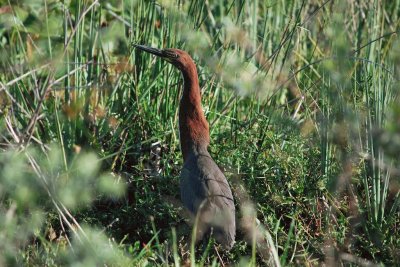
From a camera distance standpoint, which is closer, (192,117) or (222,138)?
(192,117)

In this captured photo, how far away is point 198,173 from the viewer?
4.57 metres

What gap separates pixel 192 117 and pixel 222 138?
0.46 m

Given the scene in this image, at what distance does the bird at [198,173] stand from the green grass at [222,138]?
0.13m

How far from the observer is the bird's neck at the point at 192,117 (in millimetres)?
4770

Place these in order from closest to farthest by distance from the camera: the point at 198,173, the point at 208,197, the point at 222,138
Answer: the point at 208,197 → the point at 198,173 → the point at 222,138

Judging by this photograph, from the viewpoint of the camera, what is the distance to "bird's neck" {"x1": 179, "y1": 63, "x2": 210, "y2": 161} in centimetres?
477

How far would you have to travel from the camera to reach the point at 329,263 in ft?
13.3

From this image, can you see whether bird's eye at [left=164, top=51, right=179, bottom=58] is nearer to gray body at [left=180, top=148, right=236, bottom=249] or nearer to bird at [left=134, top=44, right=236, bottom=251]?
bird at [left=134, top=44, right=236, bottom=251]

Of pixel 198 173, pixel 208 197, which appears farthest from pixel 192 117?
pixel 208 197

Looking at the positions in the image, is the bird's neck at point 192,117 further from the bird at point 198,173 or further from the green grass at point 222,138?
the green grass at point 222,138

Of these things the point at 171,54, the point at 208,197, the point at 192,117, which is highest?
the point at 171,54

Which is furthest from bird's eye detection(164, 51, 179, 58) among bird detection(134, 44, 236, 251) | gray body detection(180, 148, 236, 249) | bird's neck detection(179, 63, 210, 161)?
gray body detection(180, 148, 236, 249)

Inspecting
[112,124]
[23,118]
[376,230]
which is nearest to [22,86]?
[23,118]

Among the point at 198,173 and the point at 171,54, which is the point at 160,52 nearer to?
the point at 171,54
